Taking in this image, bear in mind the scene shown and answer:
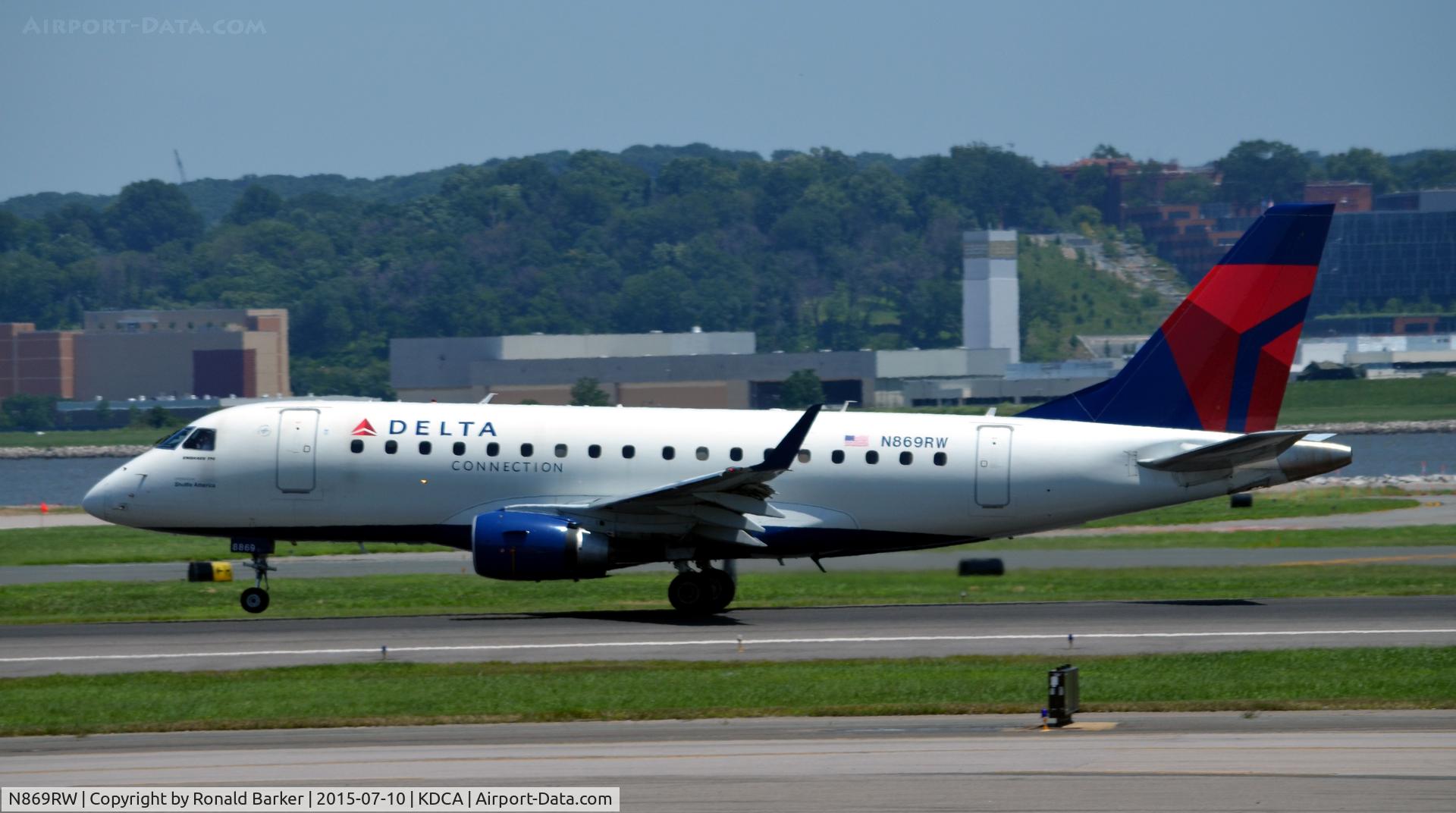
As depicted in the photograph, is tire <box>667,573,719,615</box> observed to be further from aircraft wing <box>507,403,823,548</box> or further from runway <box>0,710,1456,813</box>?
runway <box>0,710,1456,813</box>

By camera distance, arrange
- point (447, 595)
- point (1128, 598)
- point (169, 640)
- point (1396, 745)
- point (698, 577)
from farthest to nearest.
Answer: point (447, 595), point (1128, 598), point (698, 577), point (169, 640), point (1396, 745)

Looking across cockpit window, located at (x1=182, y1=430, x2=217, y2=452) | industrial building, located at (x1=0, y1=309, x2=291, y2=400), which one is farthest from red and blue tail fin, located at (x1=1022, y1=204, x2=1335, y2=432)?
industrial building, located at (x1=0, y1=309, x2=291, y2=400)

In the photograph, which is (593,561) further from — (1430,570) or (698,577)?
(1430,570)

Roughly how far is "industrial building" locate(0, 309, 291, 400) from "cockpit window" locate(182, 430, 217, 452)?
431 feet

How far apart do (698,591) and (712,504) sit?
1.78 m

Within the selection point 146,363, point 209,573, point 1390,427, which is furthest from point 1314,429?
point 209,573

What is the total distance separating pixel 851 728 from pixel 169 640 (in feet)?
43.3

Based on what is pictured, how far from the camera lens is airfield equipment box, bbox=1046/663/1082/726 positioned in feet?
63.0

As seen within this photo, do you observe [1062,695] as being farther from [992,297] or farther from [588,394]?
[992,297]

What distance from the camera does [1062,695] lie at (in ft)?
63.0

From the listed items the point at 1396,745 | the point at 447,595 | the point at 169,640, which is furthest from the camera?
the point at 447,595

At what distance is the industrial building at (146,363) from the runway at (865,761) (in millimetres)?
144853

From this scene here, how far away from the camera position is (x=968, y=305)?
630 ft

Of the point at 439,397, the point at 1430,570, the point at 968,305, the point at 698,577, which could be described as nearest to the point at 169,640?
the point at 698,577
